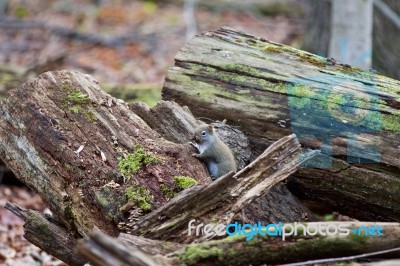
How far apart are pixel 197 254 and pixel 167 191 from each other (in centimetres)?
96

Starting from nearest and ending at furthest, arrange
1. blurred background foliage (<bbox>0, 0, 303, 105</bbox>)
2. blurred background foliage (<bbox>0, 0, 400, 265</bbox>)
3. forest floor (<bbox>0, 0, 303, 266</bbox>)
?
1. blurred background foliage (<bbox>0, 0, 400, 265</bbox>)
2. forest floor (<bbox>0, 0, 303, 266</bbox>)
3. blurred background foliage (<bbox>0, 0, 303, 105</bbox>)

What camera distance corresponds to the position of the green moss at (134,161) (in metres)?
3.84

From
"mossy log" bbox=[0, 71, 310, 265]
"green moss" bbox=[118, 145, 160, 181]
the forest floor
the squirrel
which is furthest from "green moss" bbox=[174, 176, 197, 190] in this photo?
the forest floor

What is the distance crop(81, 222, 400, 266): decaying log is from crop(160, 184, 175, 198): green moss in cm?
73

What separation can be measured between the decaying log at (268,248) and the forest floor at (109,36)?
3328mm

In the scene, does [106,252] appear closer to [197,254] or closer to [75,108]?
[197,254]

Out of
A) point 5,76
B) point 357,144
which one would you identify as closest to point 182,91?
point 357,144

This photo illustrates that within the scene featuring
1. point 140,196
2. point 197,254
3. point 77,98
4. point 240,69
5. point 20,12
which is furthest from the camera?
point 20,12

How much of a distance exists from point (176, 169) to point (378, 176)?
52.2 inches

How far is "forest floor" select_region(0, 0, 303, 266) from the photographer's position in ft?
25.6

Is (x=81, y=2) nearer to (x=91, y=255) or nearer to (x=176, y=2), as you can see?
(x=176, y=2)

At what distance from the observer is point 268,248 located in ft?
9.66

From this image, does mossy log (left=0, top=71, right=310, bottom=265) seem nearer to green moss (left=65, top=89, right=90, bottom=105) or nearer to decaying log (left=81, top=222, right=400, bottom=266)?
green moss (left=65, top=89, right=90, bottom=105)

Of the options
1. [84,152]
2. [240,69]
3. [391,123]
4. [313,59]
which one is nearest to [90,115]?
[84,152]
